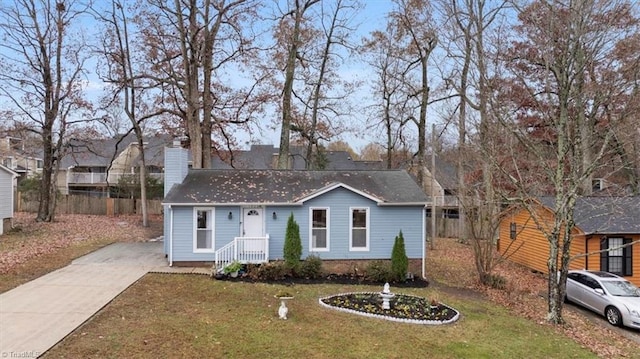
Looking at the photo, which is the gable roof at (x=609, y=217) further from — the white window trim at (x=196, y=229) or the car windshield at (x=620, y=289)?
the white window trim at (x=196, y=229)

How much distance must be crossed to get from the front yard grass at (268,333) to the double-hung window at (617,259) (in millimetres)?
9160

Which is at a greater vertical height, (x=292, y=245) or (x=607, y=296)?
(x=292, y=245)

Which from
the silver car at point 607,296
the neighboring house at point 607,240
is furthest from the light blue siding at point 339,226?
the silver car at point 607,296

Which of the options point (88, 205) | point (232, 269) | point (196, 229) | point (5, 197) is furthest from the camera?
point (88, 205)

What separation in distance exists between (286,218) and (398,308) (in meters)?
5.93

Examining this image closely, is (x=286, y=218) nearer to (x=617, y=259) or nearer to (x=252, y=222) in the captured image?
(x=252, y=222)

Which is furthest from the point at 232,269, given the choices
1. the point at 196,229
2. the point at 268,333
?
the point at 268,333

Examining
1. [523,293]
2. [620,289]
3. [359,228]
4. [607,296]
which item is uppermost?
[359,228]

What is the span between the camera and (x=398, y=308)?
11148 millimetres

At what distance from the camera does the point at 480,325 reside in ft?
34.4

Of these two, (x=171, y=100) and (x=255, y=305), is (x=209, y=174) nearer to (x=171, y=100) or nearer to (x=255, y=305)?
(x=255, y=305)

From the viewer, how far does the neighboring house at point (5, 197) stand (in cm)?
2069

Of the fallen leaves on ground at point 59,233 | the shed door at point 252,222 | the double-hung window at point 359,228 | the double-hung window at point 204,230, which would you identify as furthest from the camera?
the fallen leaves on ground at point 59,233

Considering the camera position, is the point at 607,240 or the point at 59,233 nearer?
the point at 607,240
